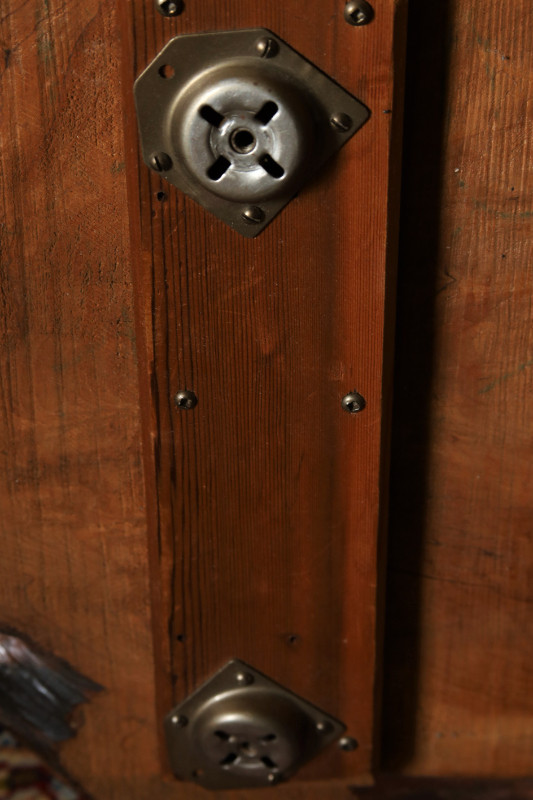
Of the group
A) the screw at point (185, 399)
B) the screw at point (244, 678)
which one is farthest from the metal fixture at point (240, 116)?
the screw at point (244, 678)

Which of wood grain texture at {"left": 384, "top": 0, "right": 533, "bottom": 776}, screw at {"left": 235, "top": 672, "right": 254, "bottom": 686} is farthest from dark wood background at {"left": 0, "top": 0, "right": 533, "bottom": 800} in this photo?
screw at {"left": 235, "top": 672, "right": 254, "bottom": 686}

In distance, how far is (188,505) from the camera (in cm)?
66

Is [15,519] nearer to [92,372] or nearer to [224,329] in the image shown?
[92,372]

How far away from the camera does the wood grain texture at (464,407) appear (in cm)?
59

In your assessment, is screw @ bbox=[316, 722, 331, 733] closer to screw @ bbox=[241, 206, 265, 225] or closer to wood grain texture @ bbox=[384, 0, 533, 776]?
wood grain texture @ bbox=[384, 0, 533, 776]

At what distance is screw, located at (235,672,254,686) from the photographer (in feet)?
2.37

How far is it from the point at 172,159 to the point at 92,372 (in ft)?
0.70

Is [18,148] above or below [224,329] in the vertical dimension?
above

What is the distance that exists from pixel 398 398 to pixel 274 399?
124 mm

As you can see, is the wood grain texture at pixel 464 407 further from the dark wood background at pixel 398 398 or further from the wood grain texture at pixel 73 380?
the wood grain texture at pixel 73 380

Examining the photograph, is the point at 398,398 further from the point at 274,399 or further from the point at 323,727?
the point at 323,727

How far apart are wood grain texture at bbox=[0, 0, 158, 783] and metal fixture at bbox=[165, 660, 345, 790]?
0.08m

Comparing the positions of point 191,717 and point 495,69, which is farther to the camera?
point 191,717

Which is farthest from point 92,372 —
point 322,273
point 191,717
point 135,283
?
point 191,717
